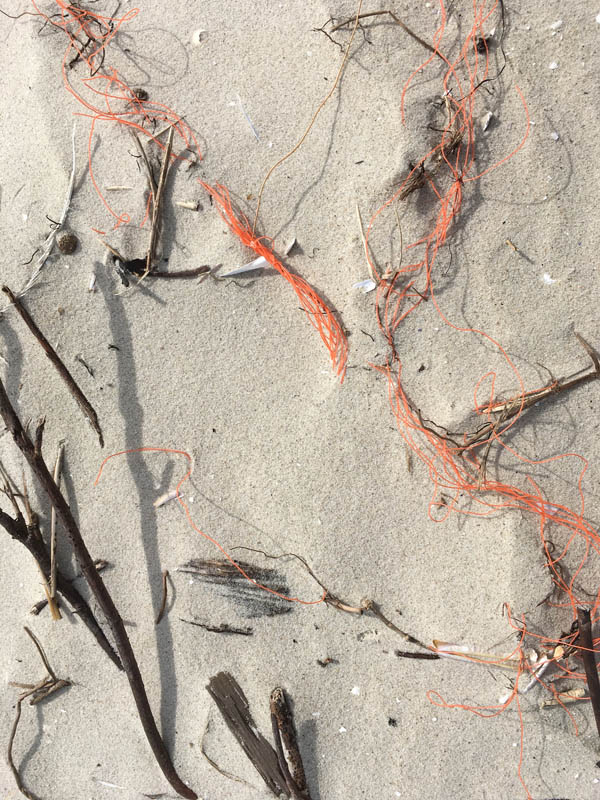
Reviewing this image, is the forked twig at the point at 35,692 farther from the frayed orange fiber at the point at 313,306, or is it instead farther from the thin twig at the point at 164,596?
the frayed orange fiber at the point at 313,306

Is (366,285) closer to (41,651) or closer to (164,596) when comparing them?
(164,596)

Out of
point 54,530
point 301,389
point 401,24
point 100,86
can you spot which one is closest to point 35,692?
point 54,530

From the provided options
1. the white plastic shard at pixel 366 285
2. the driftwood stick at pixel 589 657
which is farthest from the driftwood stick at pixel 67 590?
the driftwood stick at pixel 589 657

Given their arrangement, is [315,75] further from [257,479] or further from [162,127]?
[257,479]

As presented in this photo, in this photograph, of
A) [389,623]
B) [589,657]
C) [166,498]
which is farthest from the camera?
[166,498]

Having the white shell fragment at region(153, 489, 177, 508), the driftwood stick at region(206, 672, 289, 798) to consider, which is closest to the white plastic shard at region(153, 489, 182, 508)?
the white shell fragment at region(153, 489, 177, 508)

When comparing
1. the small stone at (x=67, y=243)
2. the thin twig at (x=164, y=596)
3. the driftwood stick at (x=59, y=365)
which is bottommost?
the thin twig at (x=164, y=596)
